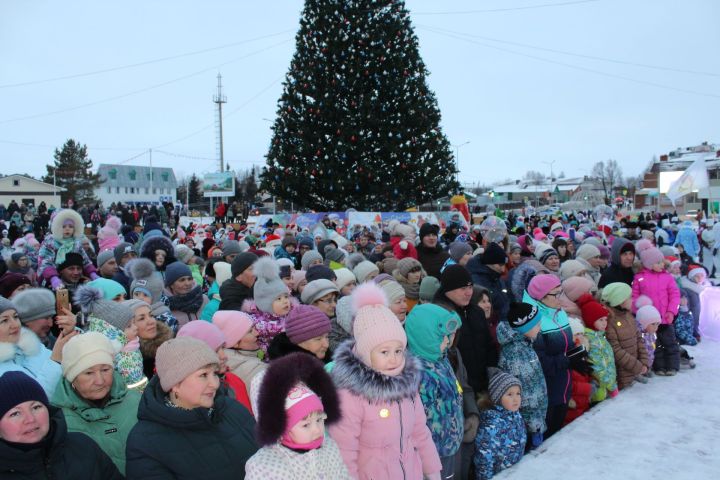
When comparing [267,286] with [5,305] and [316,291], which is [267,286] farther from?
[5,305]

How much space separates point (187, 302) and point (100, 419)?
9.54 feet

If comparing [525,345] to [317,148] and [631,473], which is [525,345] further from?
[317,148]

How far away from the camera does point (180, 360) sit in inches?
112

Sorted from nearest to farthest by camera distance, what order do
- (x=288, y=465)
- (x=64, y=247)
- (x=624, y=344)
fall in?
(x=288, y=465)
(x=624, y=344)
(x=64, y=247)

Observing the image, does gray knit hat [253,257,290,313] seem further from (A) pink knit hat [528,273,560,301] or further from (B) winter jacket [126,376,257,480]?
(A) pink knit hat [528,273,560,301]

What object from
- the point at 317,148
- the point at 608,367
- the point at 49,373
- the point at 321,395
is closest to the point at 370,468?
the point at 321,395

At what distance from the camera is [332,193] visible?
66.1 ft

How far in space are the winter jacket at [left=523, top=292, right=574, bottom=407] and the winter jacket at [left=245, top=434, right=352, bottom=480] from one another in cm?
310

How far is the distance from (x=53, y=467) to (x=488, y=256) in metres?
4.98

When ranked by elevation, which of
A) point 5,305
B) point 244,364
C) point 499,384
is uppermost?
point 5,305

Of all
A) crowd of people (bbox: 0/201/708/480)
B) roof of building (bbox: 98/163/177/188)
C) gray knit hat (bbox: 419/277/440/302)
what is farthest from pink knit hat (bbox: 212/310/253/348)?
roof of building (bbox: 98/163/177/188)

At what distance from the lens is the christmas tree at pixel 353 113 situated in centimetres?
1972

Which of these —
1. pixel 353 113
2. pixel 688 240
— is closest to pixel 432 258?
Answer: pixel 688 240

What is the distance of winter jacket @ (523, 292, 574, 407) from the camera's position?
5.15 m
